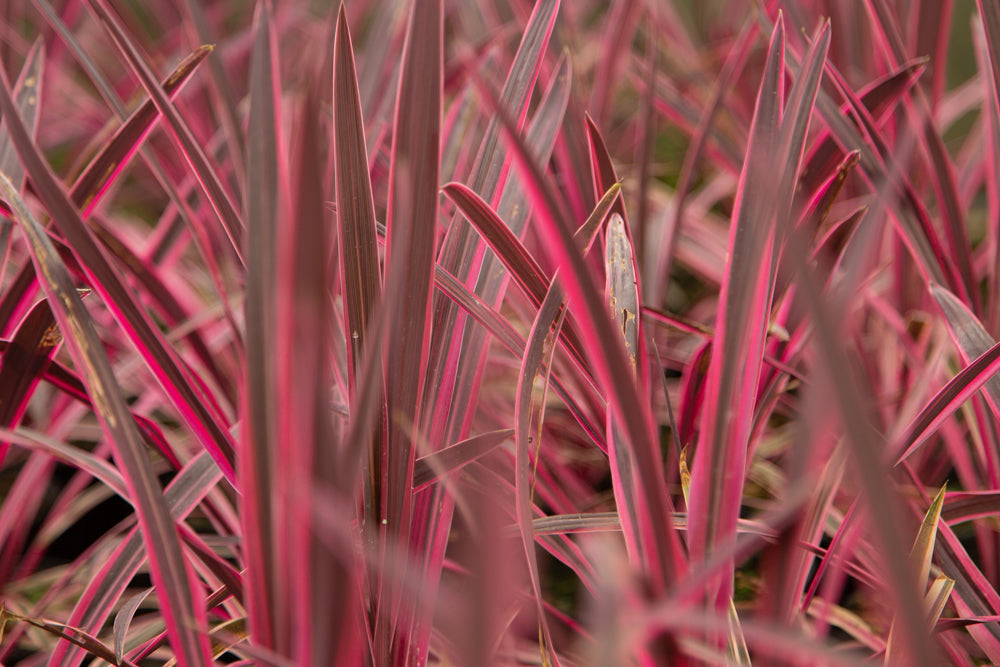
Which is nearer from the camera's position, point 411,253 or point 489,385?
point 411,253

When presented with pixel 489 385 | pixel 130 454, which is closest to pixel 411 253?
pixel 130 454

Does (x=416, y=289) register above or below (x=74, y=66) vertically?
below

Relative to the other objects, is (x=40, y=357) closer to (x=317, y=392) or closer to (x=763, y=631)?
(x=317, y=392)

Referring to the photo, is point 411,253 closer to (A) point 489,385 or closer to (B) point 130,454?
(B) point 130,454

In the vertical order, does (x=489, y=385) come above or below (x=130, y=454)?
below

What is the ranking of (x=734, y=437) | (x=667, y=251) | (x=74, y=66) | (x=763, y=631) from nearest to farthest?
(x=763, y=631) → (x=734, y=437) → (x=667, y=251) → (x=74, y=66)

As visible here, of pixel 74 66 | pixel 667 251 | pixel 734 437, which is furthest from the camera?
pixel 74 66

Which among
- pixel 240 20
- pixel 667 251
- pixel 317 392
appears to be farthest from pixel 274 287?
pixel 240 20

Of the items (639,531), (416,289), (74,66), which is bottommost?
(639,531)
